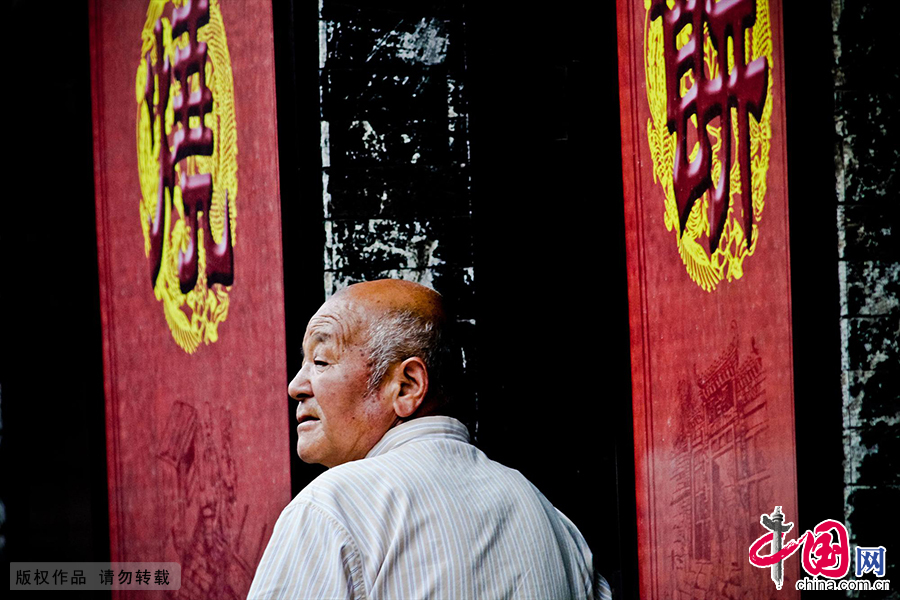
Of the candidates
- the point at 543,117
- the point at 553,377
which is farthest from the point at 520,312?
the point at 543,117

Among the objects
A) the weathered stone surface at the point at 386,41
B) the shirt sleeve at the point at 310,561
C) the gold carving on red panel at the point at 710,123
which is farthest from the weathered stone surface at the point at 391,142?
the shirt sleeve at the point at 310,561

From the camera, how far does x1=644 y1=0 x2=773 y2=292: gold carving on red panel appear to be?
3.03 metres

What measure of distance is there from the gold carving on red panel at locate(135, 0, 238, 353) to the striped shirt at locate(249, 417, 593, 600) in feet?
5.81

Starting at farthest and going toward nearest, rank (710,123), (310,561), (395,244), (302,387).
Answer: (710,123), (395,244), (302,387), (310,561)

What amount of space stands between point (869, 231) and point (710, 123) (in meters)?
0.58

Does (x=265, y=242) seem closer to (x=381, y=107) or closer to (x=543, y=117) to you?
(x=381, y=107)

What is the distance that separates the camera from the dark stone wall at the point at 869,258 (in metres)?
3.02

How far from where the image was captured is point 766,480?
3.07m

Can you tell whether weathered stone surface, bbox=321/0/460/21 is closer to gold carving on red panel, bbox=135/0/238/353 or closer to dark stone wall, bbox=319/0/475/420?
dark stone wall, bbox=319/0/475/420

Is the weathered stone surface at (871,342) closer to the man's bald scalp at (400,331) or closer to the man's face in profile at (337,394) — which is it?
the man's bald scalp at (400,331)

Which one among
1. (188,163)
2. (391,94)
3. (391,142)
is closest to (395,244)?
(391,142)

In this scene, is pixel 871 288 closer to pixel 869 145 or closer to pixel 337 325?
pixel 869 145

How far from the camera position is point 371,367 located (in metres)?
1.72

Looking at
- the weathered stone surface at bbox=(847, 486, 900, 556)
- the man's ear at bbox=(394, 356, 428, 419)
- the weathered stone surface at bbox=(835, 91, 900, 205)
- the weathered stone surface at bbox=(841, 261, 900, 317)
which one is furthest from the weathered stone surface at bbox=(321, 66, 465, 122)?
the weathered stone surface at bbox=(847, 486, 900, 556)
